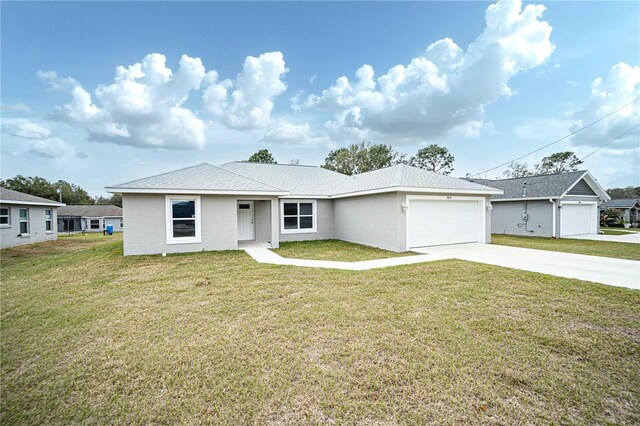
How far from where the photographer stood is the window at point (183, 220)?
1095 cm

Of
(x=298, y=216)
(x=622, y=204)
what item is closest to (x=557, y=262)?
(x=298, y=216)

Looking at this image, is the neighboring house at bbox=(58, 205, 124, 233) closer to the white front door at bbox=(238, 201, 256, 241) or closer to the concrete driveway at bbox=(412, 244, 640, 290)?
the white front door at bbox=(238, 201, 256, 241)

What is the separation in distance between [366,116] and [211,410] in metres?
26.0

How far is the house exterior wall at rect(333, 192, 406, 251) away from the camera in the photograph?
449 inches

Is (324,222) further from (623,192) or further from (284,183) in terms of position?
(623,192)

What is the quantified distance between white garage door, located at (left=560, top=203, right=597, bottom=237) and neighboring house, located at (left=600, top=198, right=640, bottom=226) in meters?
16.7

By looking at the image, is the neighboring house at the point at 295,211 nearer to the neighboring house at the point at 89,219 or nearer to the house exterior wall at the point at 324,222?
the house exterior wall at the point at 324,222

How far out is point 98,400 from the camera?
2637mm

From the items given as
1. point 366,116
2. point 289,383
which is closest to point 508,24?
point 366,116

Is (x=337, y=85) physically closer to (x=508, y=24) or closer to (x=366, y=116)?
(x=366, y=116)

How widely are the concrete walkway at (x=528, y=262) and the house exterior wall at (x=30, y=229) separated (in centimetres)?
1462

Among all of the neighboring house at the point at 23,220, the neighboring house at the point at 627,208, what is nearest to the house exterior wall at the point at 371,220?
the neighboring house at the point at 23,220

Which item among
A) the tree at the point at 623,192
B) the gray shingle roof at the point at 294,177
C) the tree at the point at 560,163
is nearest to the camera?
the gray shingle roof at the point at 294,177

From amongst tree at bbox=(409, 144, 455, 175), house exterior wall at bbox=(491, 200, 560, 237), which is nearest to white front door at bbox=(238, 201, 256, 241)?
house exterior wall at bbox=(491, 200, 560, 237)
